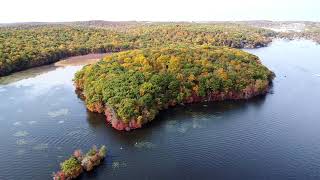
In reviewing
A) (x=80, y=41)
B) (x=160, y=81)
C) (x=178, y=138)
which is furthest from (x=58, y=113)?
(x=80, y=41)

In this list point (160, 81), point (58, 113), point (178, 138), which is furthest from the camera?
point (160, 81)

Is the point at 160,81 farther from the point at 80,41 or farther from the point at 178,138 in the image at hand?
the point at 80,41

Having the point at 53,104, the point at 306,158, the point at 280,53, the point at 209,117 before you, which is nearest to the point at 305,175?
the point at 306,158

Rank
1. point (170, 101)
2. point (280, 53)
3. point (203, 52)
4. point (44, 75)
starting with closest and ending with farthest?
point (170, 101)
point (203, 52)
point (44, 75)
point (280, 53)

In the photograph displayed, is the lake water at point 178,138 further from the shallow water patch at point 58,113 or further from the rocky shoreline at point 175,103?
the rocky shoreline at point 175,103

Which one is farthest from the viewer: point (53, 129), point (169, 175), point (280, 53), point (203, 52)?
point (280, 53)

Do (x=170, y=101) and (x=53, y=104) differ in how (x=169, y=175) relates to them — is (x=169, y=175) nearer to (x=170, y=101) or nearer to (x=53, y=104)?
(x=170, y=101)
